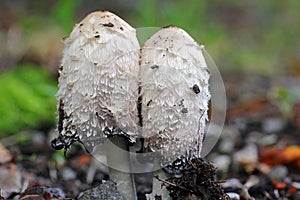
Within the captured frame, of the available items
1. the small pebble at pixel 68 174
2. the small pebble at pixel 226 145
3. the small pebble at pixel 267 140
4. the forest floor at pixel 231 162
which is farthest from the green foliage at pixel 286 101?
the small pebble at pixel 68 174

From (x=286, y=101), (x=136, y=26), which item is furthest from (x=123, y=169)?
(x=136, y=26)

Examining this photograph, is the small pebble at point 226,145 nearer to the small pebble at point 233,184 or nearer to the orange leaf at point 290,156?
the orange leaf at point 290,156

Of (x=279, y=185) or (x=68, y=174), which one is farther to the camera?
(x=68, y=174)

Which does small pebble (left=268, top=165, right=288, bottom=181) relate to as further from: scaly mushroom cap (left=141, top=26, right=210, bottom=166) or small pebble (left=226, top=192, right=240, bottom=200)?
scaly mushroom cap (left=141, top=26, right=210, bottom=166)

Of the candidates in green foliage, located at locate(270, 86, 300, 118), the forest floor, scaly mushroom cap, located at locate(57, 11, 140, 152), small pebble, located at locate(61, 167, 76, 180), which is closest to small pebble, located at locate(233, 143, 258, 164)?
the forest floor

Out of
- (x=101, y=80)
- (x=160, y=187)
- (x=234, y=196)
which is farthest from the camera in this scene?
(x=234, y=196)

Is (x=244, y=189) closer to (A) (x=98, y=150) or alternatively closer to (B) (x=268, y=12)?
(A) (x=98, y=150)

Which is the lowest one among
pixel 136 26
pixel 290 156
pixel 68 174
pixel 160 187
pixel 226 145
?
pixel 68 174

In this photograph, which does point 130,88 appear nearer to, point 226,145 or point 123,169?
point 123,169
